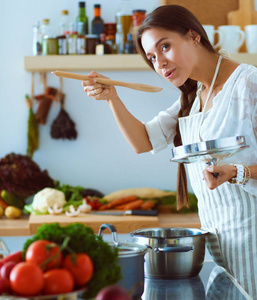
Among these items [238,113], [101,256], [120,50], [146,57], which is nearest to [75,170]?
[120,50]

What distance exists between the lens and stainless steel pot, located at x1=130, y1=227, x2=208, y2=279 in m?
1.22

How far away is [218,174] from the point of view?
1197 millimetres

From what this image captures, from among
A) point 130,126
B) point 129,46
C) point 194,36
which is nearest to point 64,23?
point 129,46

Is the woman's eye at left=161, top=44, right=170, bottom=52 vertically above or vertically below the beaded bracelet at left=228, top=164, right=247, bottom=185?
above

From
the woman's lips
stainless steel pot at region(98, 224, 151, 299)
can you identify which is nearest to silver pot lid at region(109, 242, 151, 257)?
stainless steel pot at region(98, 224, 151, 299)

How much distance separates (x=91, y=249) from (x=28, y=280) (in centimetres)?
16

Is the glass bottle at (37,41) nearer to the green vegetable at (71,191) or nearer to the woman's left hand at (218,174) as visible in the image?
the green vegetable at (71,191)

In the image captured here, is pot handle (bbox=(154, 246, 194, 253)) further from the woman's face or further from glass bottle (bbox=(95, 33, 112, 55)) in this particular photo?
glass bottle (bbox=(95, 33, 112, 55))

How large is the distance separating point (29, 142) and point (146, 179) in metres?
0.71

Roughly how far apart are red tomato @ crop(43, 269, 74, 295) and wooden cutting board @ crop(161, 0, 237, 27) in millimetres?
2223

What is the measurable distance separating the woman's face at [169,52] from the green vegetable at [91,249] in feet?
2.11

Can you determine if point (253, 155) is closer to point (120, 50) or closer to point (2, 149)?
point (120, 50)

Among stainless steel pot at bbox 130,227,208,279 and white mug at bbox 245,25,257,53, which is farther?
white mug at bbox 245,25,257,53

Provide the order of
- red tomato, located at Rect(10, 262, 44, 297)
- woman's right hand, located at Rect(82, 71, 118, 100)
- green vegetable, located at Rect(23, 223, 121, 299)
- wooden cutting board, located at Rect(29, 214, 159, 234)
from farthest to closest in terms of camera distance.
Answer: wooden cutting board, located at Rect(29, 214, 159, 234), woman's right hand, located at Rect(82, 71, 118, 100), green vegetable, located at Rect(23, 223, 121, 299), red tomato, located at Rect(10, 262, 44, 297)
